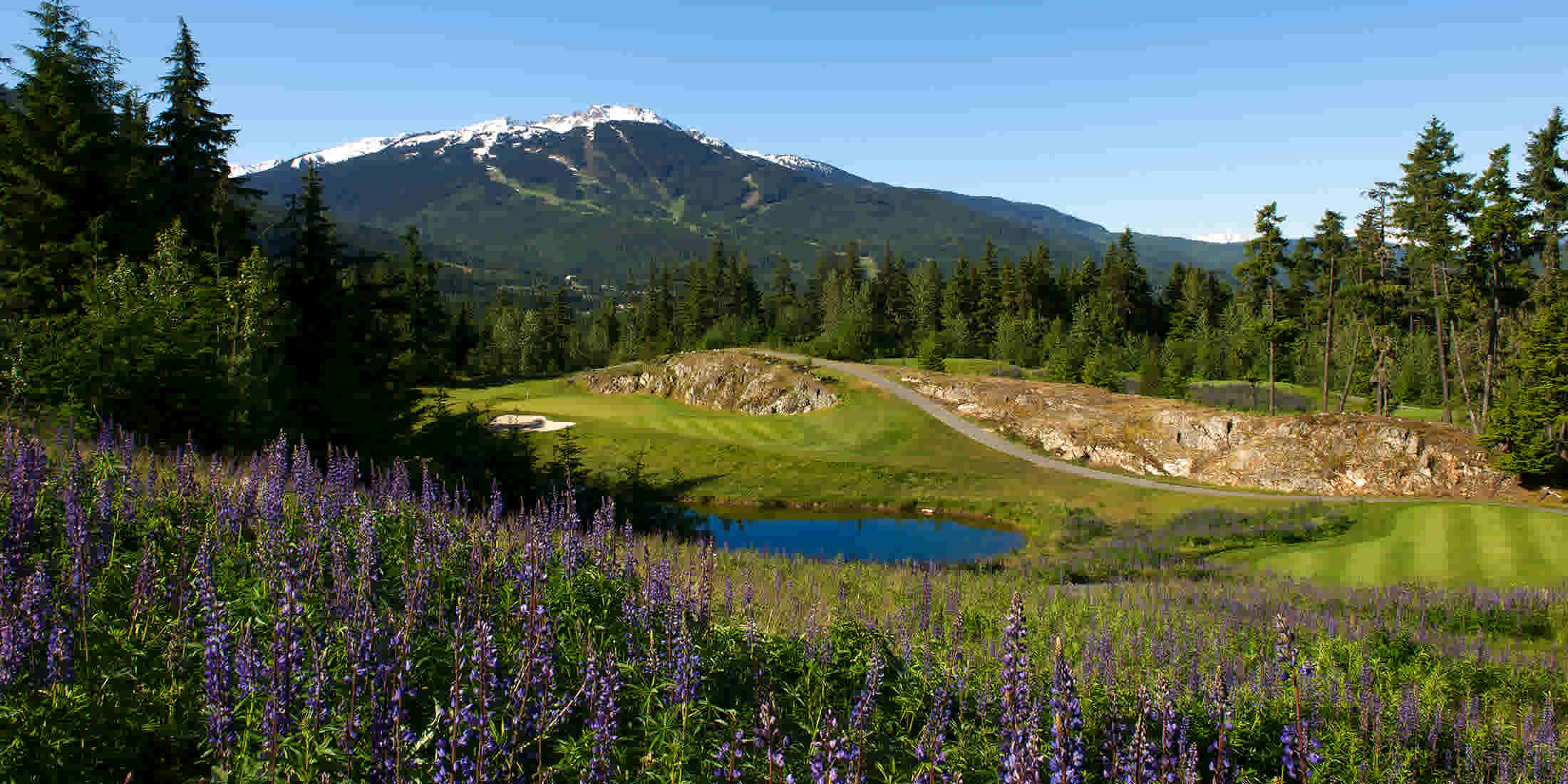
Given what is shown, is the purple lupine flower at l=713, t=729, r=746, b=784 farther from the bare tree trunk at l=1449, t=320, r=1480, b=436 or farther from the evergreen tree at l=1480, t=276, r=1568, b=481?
the bare tree trunk at l=1449, t=320, r=1480, b=436

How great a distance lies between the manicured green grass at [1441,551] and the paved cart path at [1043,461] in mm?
2958

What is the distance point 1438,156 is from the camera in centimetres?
4122

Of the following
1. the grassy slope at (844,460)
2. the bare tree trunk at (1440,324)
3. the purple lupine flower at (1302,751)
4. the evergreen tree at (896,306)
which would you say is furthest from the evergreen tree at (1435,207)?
the evergreen tree at (896,306)

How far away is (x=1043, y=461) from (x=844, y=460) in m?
10.8

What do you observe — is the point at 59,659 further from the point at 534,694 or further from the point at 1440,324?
the point at 1440,324

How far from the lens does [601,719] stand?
3691 millimetres

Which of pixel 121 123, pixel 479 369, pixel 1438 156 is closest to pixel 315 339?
pixel 121 123

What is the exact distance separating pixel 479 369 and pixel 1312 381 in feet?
318

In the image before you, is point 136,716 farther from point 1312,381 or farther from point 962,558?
point 1312,381

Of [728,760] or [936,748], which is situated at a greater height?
[728,760]

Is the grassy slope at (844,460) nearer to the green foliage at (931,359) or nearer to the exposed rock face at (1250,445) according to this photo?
the exposed rock face at (1250,445)

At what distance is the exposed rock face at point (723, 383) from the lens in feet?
186

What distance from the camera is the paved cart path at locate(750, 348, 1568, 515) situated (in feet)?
109

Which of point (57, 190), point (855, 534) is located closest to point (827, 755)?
point (855, 534)
